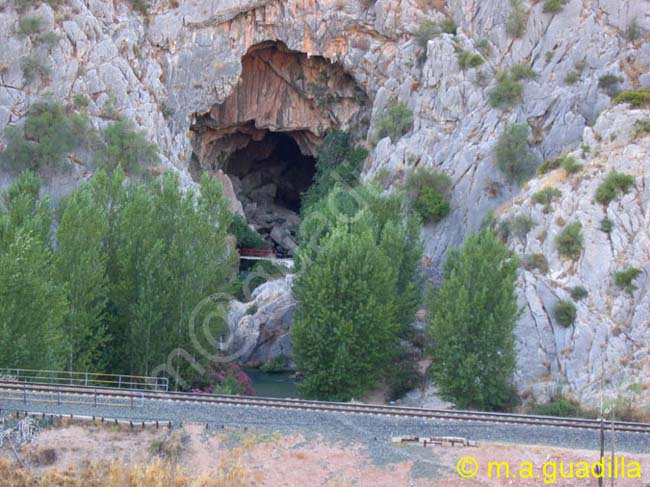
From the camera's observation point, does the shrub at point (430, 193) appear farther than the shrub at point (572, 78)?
Yes

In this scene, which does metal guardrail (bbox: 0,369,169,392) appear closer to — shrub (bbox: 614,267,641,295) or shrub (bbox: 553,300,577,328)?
shrub (bbox: 553,300,577,328)

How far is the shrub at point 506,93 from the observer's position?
168 feet

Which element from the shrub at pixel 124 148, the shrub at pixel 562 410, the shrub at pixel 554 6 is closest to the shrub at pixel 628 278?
the shrub at pixel 562 410

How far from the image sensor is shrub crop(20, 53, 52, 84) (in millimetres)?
52406

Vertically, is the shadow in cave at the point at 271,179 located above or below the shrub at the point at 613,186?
above

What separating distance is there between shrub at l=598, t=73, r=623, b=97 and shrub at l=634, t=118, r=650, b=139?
5961 mm

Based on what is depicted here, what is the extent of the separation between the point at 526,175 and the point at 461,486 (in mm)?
28657

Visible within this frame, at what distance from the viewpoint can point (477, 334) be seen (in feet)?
115

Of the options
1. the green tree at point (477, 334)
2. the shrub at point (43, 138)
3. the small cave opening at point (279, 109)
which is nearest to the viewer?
the green tree at point (477, 334)

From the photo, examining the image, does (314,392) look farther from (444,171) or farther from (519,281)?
(444,171)

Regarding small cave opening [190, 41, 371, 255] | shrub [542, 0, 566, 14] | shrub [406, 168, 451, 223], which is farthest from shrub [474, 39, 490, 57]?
small cave opening [190, 41, 371, 255]

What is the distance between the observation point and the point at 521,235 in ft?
138

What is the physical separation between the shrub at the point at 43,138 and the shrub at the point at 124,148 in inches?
59.8
